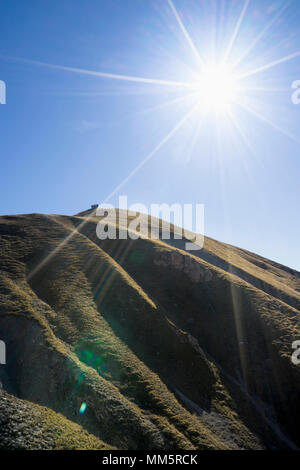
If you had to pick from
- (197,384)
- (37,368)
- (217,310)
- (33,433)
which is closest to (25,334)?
(37,368)

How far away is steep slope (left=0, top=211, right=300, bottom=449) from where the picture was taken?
27531 mm

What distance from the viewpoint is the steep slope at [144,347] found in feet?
90.3

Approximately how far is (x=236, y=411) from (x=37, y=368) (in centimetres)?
2847

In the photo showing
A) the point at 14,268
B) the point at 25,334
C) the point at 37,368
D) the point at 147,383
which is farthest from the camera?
the point at 14,268

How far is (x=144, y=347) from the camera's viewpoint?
1561 inches

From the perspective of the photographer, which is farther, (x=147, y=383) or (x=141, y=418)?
(x=147, y=383)

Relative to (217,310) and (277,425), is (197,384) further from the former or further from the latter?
(217,310)

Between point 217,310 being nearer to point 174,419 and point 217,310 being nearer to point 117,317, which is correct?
point 117,317

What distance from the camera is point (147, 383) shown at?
32719 millimetres

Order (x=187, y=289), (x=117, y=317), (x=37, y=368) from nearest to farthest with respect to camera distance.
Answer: (x=37, y=368)
(x=117, y=317)
(x=187, y=289)

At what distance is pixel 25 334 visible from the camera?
3481 cm
